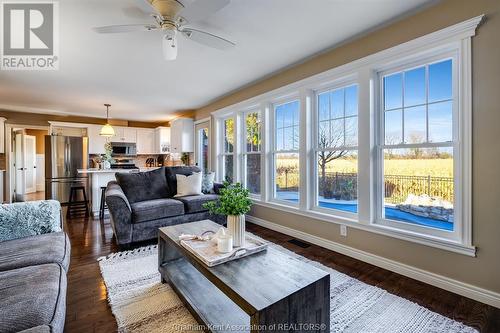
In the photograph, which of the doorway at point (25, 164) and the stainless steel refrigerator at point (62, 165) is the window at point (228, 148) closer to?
the stainless steel refrigerator at point (62, 165)

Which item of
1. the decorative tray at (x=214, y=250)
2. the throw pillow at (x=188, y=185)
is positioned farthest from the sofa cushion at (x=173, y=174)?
the decorative tray at (x=214, y=250)

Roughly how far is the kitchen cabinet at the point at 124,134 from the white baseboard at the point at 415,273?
248 inches

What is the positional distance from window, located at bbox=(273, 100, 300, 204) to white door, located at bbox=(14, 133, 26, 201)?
7375 millimetres

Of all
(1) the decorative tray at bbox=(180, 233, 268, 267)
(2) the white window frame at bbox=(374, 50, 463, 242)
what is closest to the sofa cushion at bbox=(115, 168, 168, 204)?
(1) the decorative tray at bbox=(180, 233, 268, 267)

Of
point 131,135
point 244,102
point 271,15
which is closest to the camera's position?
point 271,15

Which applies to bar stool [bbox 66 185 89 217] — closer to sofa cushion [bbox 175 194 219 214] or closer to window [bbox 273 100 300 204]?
sofa cushion [bbox 175 194 219 214]

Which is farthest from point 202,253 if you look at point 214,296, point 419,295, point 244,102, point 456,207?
point 244,102

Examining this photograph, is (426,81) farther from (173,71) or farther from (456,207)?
(173,71)

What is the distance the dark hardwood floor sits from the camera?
65.6 inches

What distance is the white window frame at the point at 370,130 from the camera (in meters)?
1.94

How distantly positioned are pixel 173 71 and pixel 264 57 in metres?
1.45

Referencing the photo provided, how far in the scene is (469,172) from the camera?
1930mm

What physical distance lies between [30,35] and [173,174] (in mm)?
2485

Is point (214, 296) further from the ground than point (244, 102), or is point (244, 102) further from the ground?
point (244, 102)
